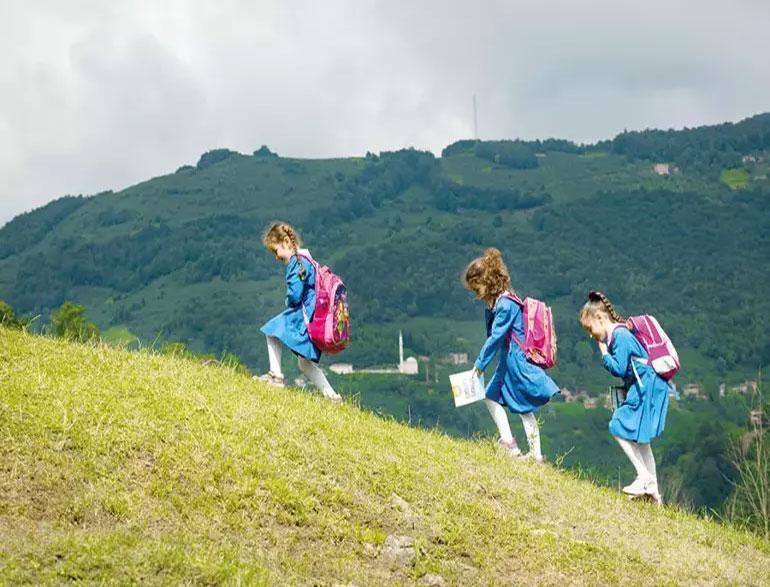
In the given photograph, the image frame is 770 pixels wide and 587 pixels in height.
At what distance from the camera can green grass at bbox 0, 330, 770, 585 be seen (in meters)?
8.97

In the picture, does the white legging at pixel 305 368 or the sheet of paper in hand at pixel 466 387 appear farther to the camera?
the white legging at pixel 305 368

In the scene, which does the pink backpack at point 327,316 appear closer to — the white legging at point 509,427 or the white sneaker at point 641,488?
the white legging at point 509,427

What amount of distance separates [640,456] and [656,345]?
1231mm

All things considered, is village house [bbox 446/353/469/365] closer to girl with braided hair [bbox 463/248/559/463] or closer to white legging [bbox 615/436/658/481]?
girl with braided hair [bbox 463/248/559/463]

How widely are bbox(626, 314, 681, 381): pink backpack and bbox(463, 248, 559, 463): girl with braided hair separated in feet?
3.73

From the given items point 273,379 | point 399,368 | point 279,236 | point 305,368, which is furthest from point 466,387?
point 399,368

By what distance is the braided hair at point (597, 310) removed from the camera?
13961 millimetres

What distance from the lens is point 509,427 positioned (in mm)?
14367

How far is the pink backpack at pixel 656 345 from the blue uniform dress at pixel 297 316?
361 cm

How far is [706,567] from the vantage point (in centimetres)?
1095

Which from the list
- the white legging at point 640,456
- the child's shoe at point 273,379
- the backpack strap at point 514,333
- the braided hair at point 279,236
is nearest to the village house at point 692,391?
the backpack strap at point 514,333

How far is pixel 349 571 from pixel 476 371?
495 centimetres

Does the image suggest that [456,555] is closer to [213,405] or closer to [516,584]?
[516,584]

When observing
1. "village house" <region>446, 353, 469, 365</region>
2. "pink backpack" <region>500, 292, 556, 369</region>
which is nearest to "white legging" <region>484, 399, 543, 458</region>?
"pink backpack" <region>500, 292, 556, 369</region>
